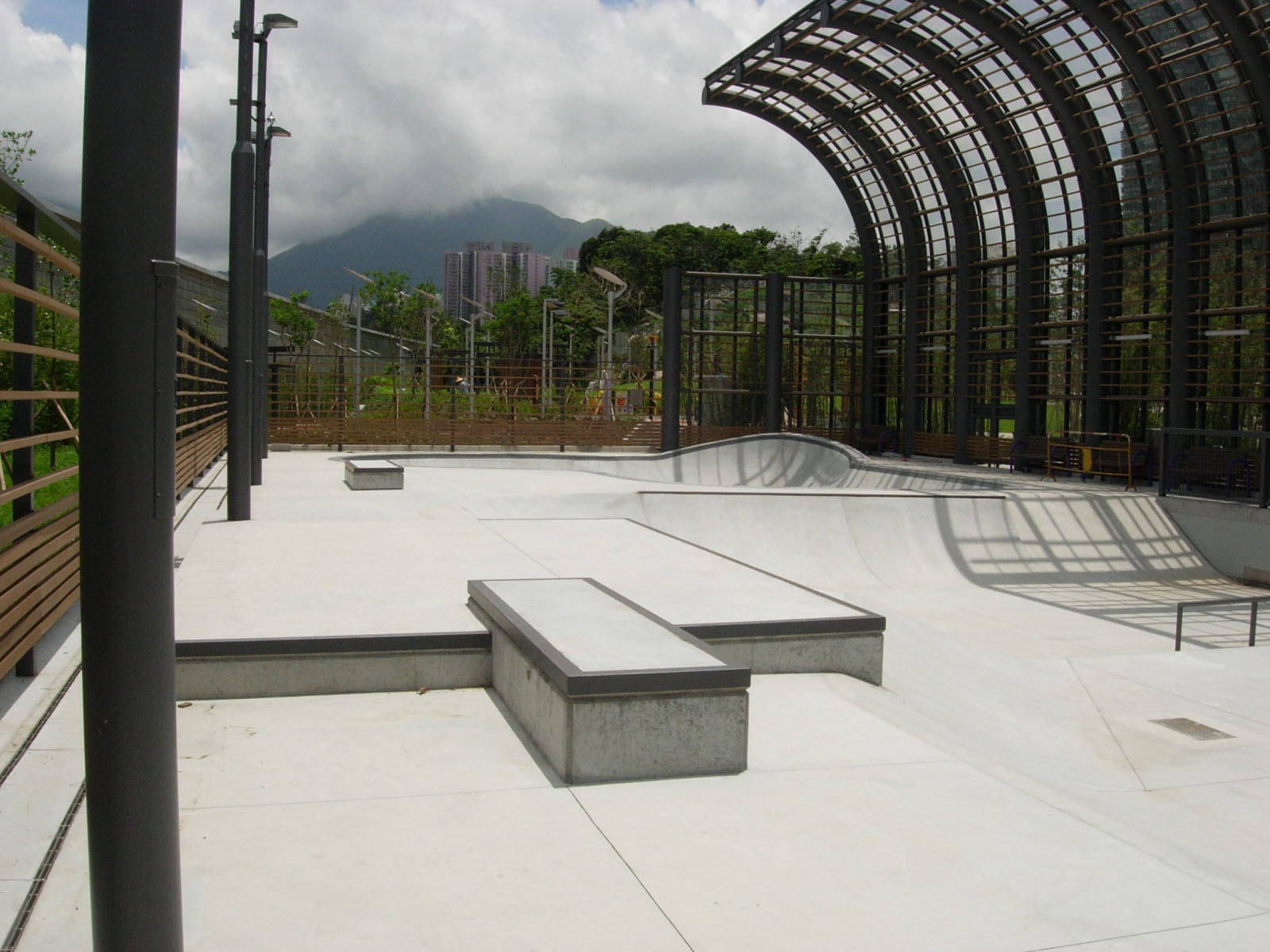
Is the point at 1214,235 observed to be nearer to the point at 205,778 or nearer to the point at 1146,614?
the point at 1146,614

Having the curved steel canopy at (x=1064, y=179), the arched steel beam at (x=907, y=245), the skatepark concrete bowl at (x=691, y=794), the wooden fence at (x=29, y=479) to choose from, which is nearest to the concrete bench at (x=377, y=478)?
the skatepark concrete bowl at (x=691, y=794)

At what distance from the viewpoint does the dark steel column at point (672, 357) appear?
113 feet

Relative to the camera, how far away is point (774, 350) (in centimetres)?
3547

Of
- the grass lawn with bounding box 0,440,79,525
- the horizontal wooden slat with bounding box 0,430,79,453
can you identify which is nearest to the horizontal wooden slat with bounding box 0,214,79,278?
the horizontal wooden slat with bounding box 0,430,79,453

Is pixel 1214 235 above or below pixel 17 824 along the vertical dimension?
above

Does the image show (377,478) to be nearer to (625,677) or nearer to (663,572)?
(663,572)

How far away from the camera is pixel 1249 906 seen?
4.23m

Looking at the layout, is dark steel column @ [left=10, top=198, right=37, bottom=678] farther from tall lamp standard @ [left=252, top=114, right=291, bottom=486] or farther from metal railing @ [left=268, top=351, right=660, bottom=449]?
metal railing @ [left=268, top=351, right=660, bottom=449]

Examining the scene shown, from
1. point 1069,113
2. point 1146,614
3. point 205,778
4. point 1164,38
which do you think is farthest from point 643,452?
point 205,778

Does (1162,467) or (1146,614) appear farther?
(1162,467)

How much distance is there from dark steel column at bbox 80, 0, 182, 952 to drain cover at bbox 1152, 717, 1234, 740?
845 cm

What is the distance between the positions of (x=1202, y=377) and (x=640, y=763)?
22170 millimetres

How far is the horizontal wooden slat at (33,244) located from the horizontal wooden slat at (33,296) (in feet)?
0.64

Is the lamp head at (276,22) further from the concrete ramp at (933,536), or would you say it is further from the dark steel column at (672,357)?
the dark steel column at (672,357)
